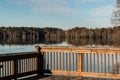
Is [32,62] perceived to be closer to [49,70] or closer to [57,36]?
[49,70]

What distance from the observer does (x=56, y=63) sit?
13031 millimetres

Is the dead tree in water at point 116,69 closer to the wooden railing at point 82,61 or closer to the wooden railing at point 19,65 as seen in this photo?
the wooden railing at point 82,61

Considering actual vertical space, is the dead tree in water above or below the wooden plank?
above

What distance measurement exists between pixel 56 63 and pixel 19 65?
1843mm

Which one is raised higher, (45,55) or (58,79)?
(45,55)

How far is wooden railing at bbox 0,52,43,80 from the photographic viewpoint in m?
11.1

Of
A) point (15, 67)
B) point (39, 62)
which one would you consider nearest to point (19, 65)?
point (15, 67)

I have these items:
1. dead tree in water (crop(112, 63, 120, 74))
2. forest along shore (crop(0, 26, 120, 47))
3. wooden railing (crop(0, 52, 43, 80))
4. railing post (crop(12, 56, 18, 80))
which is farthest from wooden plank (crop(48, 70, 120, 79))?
forest along shore (crop(0, 26, 120, 47))

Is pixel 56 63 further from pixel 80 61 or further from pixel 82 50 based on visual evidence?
pixel 82 50

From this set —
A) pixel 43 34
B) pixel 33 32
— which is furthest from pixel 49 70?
pixel 43 34

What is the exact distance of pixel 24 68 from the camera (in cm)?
1220

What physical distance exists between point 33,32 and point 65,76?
14858cm

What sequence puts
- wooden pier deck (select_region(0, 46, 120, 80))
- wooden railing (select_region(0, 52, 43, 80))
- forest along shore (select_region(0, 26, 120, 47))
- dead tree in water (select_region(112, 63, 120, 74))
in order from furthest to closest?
forest along shore (select_region(0, 26, 120, 47))
dead tree in water (select_region(112, 63, 120, 74))
wooden pier deck (select_region(0, 46, 120, 80))
wooden railing (select_region(0, 52, 43, 80))

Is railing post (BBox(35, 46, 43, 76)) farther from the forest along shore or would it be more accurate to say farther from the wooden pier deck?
the forest along shore
